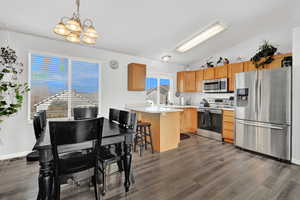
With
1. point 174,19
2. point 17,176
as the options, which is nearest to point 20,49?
point 17,176

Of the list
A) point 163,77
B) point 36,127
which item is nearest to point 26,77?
point 36,127

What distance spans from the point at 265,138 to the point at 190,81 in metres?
2.83

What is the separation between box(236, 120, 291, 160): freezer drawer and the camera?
8.87 feet

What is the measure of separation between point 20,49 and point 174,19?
10.4ft

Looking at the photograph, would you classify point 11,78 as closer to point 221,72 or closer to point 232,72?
point 221,72

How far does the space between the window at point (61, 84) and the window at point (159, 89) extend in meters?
1.79

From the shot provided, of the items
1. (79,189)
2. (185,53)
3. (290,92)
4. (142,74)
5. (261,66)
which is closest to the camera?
(79,189)

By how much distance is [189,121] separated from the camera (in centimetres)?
477

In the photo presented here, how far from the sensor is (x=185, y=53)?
15.3ft

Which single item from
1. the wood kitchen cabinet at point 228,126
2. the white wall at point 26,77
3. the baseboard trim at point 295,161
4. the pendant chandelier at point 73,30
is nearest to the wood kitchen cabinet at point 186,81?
the wood kitchen cabinet at point 228,126

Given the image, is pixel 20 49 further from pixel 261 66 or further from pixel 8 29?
pixel 261 66

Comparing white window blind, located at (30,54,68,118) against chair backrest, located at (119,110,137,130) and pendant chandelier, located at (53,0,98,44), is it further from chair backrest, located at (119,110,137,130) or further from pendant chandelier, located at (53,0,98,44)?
chair backrest, located at (119,110,137,130)

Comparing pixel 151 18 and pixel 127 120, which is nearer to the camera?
pixel 127 120

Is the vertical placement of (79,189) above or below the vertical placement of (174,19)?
below
